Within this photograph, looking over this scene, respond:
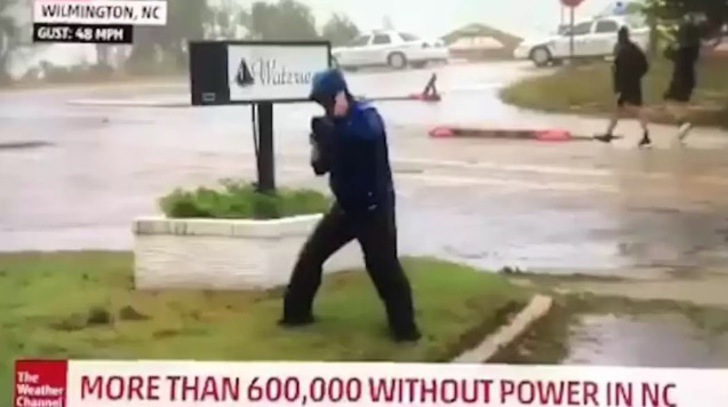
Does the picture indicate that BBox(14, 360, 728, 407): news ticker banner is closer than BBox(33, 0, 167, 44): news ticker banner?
Yes

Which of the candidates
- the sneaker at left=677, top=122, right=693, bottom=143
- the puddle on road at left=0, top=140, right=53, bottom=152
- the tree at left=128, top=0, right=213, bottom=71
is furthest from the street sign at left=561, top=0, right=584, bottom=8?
the puddle on road at left=0, top=140, right=53, bottom=152

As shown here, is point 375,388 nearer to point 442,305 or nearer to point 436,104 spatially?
point 442,305

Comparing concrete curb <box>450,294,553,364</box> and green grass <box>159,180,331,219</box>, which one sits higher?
green grass <box>159,180,331,219</box>

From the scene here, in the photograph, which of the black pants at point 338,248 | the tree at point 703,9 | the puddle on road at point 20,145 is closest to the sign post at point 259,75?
the black pants at point 338,248

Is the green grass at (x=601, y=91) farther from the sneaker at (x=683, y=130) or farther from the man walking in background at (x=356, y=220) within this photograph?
the man walking in background at (x=356, y=220)

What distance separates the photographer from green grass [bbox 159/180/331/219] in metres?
1.79

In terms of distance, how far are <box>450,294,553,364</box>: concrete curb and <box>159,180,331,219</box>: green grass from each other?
0.33 m

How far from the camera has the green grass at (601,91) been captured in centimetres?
178

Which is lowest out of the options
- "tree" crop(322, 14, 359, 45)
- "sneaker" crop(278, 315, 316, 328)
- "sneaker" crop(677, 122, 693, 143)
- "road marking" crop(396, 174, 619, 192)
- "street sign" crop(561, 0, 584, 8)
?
"sneaker" crop(278, 315, 316, 328)

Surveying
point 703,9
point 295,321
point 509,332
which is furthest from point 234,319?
point 703,9

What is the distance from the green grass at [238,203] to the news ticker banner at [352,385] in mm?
237

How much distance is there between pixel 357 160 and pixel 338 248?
140 millimetres

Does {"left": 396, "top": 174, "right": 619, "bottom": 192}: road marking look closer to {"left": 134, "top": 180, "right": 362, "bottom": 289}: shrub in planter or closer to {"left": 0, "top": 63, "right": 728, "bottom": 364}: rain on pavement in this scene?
{"left": 0, "top": 63, "right": 728, "bottom": 364}: rain on pavement

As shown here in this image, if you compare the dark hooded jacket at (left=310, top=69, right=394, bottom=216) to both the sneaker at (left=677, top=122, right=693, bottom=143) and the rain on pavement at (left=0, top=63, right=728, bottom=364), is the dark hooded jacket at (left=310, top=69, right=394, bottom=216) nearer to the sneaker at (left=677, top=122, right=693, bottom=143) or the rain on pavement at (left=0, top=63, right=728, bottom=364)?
the rain on pavement at (left=0, top=63, right=728, bottom=364)
